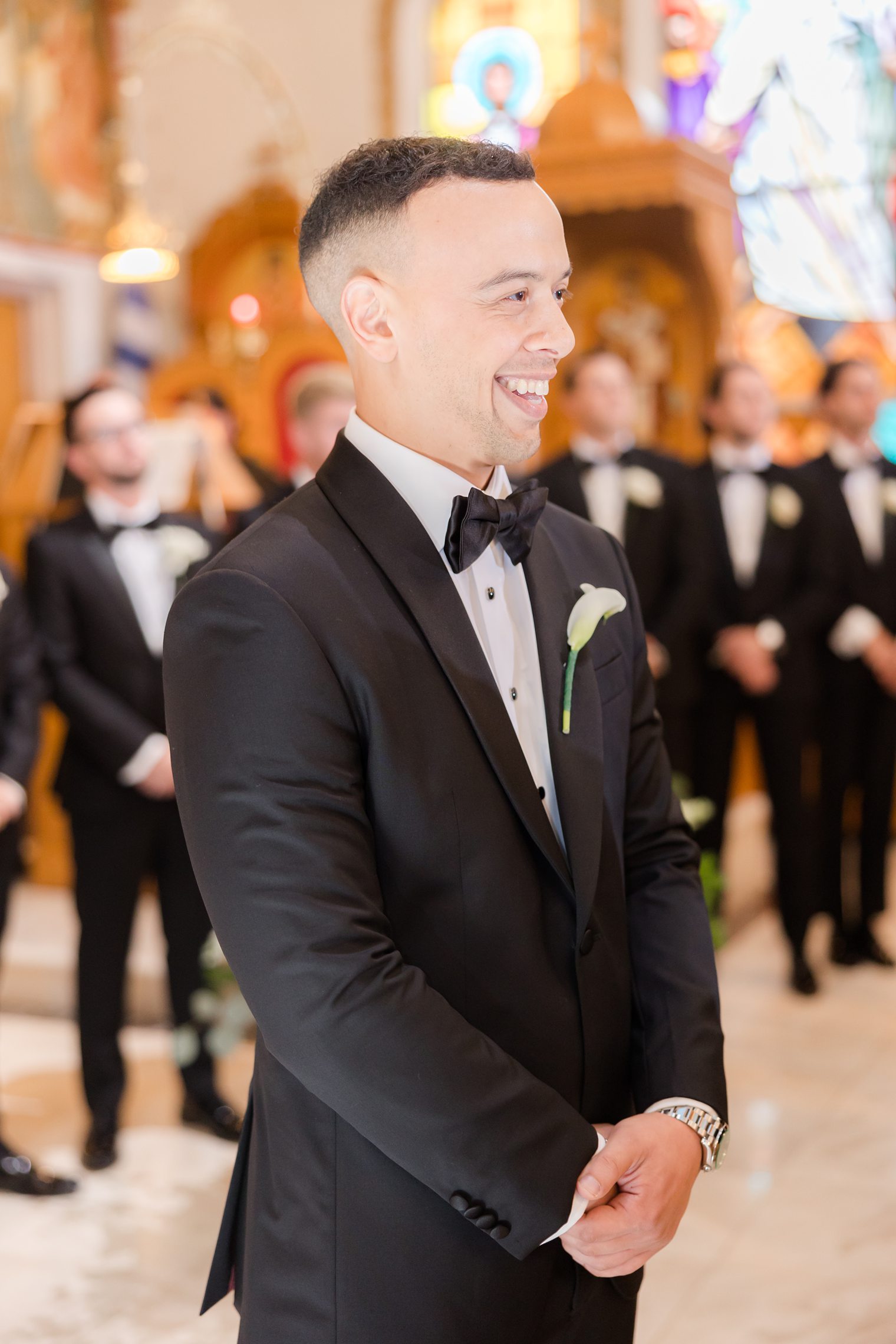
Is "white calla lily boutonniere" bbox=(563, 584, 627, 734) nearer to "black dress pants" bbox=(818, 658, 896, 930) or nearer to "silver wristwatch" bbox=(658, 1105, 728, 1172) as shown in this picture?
"silver wristwatch" bbox=(658, 1105, 728, 1172)

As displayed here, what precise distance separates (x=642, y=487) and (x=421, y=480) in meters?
3.30

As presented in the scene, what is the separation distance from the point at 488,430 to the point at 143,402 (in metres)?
9.00

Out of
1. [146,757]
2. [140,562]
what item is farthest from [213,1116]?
[140,562]

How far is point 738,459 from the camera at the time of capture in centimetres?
489

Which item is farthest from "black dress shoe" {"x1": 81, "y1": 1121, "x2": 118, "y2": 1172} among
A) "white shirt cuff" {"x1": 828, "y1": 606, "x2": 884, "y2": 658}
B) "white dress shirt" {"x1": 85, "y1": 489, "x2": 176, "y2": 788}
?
"white shirt cuff" {"x1": 828, "y1": 606, "x2": 884, "y2": 658}

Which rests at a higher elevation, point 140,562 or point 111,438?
point 111,438

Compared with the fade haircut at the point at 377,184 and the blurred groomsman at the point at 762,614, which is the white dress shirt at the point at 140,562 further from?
the fade haircut at the point at 377,184

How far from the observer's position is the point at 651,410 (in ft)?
22.5

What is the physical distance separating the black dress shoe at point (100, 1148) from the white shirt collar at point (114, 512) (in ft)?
4.99

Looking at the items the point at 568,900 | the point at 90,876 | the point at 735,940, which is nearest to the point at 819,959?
the point at 735,940

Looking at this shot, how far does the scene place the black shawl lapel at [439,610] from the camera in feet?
4.49

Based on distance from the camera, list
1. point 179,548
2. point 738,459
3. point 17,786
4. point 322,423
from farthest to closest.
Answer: point 738,459
point 322,423
point 179,548
point 17,786

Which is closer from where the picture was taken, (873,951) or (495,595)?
(495,595)

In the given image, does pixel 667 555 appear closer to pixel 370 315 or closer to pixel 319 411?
pixel 319 411
